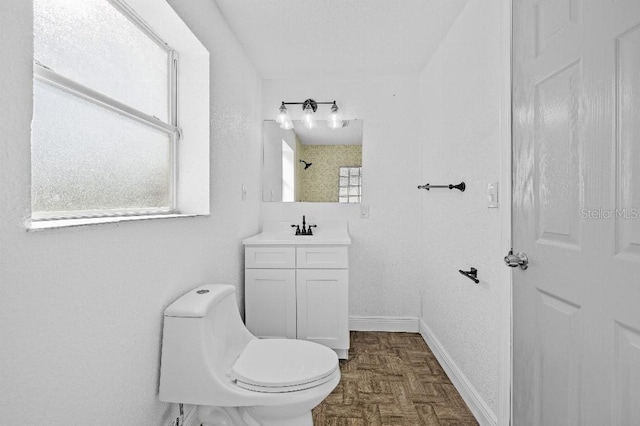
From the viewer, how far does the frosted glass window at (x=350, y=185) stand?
3092mm

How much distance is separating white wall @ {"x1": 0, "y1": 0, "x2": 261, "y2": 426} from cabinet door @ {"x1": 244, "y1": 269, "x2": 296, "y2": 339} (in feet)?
2.13

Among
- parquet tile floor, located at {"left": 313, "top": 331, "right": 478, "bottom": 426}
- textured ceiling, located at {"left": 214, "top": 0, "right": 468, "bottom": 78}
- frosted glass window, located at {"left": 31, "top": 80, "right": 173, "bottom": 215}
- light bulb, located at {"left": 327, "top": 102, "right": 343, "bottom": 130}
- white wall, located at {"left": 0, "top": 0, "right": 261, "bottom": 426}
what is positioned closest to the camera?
white wall, located at {"left": 0, "top": 0, "right": 261, "bottom": 426}

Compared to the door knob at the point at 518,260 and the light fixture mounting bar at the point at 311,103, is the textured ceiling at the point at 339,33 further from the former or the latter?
the door knob at the point at 518,260

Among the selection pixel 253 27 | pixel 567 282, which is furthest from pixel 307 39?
pixel 567 282

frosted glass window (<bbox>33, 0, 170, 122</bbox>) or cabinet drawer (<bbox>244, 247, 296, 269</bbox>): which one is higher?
frosted glass window (<bbox>33, 0, 170, 122</bbox>)

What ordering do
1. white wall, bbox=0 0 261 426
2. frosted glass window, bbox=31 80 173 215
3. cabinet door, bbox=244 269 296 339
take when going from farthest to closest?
cabinet door, bbox=244 269 296 339, frosted glass window, bbox=31 80 173 215, white wall, bbox=0 0 261 426

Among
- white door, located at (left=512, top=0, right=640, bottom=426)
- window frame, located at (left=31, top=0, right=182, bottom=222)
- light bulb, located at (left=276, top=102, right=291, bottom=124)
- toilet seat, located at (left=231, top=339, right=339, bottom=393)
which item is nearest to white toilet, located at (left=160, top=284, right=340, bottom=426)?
toilet seat, located at (left=231, top=339, right=339, bottom=393)

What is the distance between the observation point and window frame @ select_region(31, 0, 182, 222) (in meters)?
1.03

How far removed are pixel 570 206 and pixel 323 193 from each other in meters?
2.16

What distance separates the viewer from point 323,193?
3107 millimetres

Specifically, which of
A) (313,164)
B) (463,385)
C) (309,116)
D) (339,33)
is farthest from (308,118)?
(463,385)

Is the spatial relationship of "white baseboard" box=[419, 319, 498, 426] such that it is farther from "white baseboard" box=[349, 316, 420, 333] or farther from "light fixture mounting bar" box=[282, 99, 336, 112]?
"light fixture mounting bar" box=[282, 99, 336, 112]

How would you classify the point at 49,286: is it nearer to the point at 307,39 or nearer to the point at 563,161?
the point at 563,161

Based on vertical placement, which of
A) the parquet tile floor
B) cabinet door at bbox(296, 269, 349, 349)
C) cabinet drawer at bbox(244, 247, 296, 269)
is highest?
cabinet drawer at bbox(244, 247, 296, 269)
